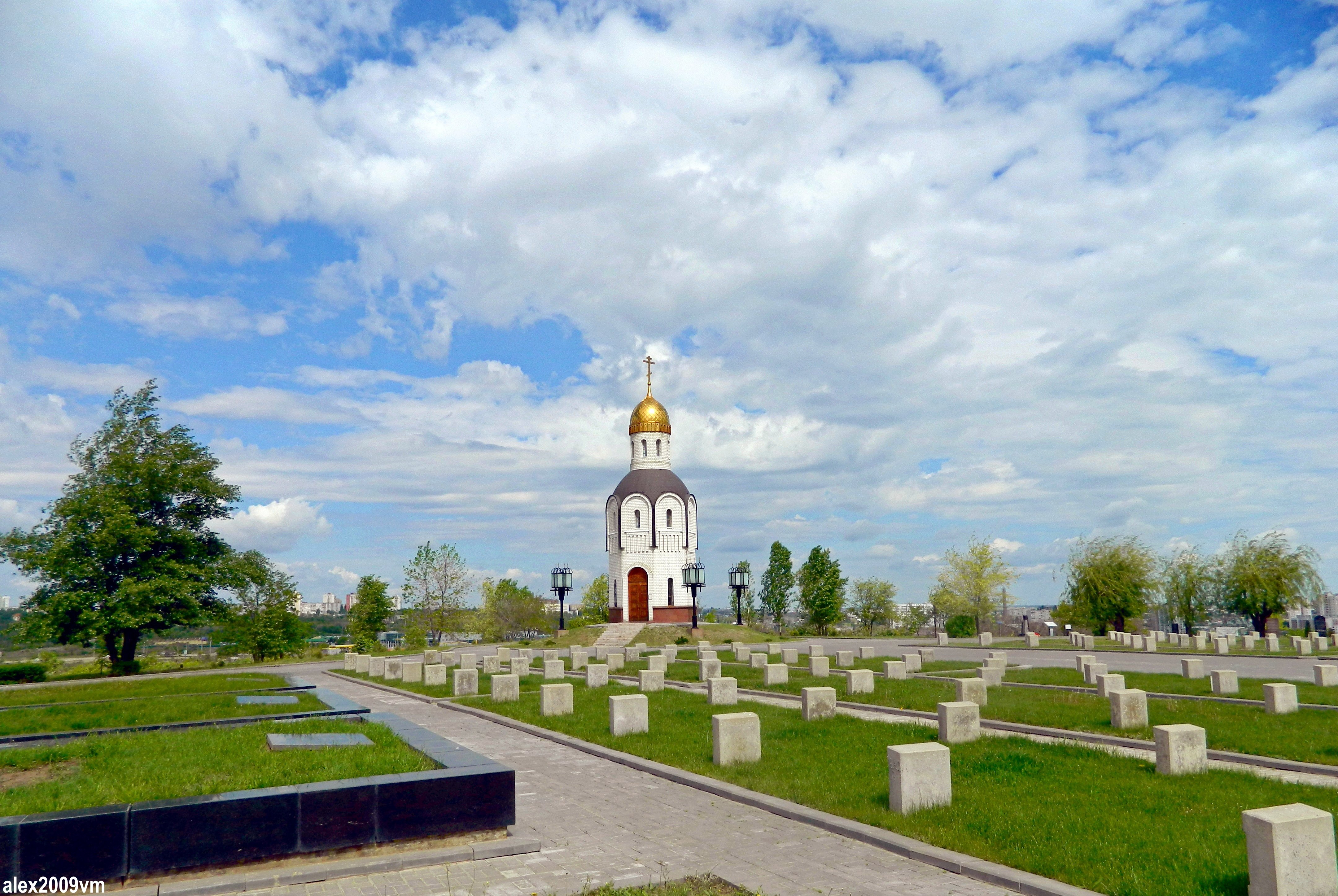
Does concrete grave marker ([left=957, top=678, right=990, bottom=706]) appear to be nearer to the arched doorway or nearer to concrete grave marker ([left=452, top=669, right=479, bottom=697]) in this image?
concrete grave marker ([left=452, top=669, right=479, bottom=697])

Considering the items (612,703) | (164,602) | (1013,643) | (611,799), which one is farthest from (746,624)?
(611,799)

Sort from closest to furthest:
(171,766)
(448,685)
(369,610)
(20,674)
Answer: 1. (171,766)
2. (448,685)
3. (20,674)
4. (369,610)

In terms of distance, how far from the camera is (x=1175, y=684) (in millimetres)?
17859

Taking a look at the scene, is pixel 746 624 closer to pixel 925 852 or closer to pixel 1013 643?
pixel 1013 643

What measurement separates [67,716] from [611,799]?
36.4 feet

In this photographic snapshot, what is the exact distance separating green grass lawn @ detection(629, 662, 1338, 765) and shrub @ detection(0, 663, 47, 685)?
89.3ft

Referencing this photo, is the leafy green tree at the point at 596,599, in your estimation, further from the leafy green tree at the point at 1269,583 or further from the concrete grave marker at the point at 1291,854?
the concrete grave marker at the point at 1291,854

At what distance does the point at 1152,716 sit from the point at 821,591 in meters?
45.6

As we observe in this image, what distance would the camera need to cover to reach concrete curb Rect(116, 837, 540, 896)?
5977 millimetres

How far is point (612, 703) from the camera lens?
12711mm

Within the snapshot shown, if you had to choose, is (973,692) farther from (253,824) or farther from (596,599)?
(596,599)

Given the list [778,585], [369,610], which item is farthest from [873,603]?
[369,610]

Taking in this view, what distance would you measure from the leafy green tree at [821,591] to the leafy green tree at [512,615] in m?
22.8

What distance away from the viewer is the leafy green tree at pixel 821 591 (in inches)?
2296
